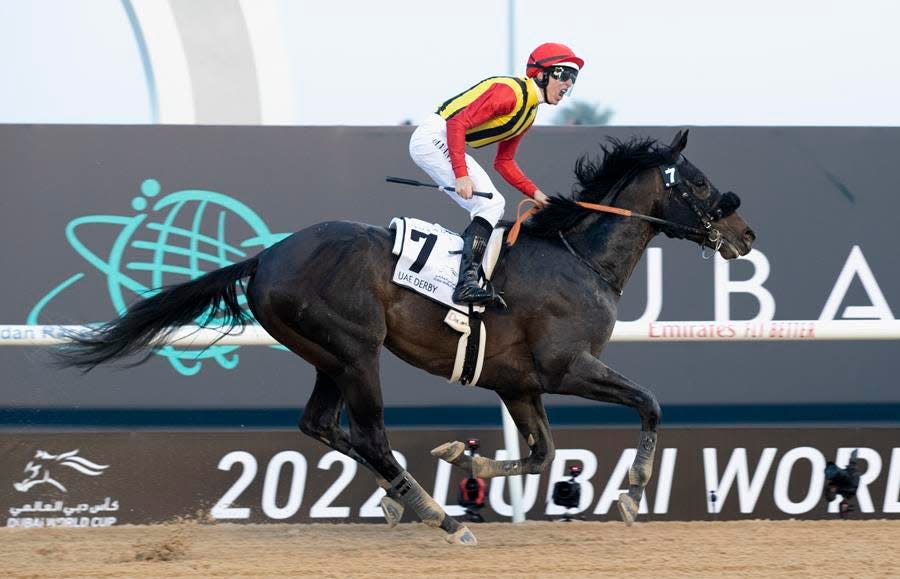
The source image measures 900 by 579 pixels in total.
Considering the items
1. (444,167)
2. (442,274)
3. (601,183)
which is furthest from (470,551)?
(601,183)

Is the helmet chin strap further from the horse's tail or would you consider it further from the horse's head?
the horse's tail

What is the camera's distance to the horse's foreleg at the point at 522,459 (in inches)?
194

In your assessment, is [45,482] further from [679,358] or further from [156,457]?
[679,358]

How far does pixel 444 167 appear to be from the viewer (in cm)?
495

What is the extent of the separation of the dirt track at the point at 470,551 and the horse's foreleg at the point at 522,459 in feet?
1.07

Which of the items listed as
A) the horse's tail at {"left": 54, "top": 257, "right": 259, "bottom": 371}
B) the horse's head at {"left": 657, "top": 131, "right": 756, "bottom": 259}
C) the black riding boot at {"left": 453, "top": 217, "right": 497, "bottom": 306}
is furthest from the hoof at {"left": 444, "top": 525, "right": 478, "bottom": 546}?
the horse's head at {"left": 657, "top": 131, "right": 756, "bottom": 259}

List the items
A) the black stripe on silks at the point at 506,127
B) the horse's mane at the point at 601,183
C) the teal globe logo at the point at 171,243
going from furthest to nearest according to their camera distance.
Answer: the teal globe logo at the point at 171,243
the horse's mane at the point at 601,183
the black stripe on silks at the point at 506,127

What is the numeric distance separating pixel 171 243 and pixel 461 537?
2215mm

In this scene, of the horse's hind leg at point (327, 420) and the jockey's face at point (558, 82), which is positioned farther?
the horse's hind leg at point (327, 420)

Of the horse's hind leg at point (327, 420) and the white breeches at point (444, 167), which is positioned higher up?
the white breeches at point (444, 167)

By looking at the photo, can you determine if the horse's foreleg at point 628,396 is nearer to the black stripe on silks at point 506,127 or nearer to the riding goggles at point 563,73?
the black stripe on silks at point 506,127

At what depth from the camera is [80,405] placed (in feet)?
19.2

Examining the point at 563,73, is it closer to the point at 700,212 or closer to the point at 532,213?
the point at 532,213

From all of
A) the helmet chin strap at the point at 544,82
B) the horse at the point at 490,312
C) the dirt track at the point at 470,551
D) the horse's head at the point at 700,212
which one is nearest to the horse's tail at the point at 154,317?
the horse at the point at 490,312
